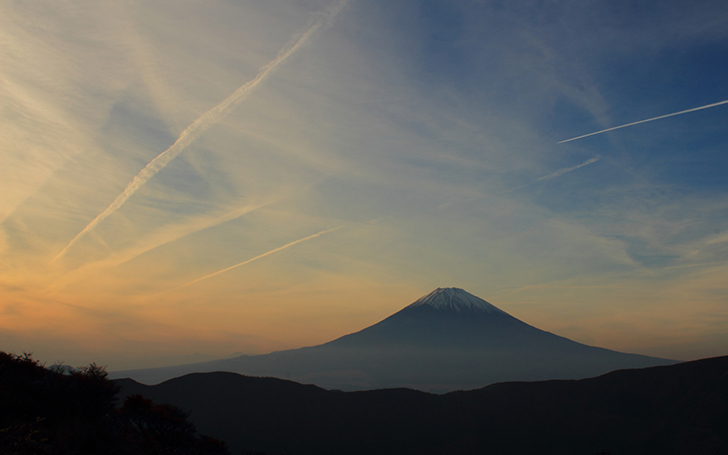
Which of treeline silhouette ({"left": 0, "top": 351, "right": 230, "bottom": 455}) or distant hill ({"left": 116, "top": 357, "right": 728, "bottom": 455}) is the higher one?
treeline silhouette ({"left": 0, "top": 351, "right": 230, "bottom": 455})

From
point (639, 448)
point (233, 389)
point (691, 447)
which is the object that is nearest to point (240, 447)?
point (233, 389)

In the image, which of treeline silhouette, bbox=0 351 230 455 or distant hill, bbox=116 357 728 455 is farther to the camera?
distant hill, bbox=116 357 728 455

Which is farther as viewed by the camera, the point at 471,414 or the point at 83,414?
the point at 471,414

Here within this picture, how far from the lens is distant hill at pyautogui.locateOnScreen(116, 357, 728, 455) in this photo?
97.4m

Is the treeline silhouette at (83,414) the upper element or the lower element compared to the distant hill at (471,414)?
upper

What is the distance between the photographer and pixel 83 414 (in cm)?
3325

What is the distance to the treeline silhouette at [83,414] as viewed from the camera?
22.6m

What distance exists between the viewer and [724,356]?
107875 mm

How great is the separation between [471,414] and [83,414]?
10232 centimetres

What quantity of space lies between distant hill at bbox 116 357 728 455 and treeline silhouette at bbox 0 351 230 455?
66211 mm

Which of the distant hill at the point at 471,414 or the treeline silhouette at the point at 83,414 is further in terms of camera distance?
the distant hill at the point at 471,414

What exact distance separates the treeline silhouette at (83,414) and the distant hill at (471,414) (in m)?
66.2

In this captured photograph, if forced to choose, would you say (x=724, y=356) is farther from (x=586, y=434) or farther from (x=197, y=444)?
(x=197, y=444)

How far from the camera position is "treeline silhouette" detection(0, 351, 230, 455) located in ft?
74.3
